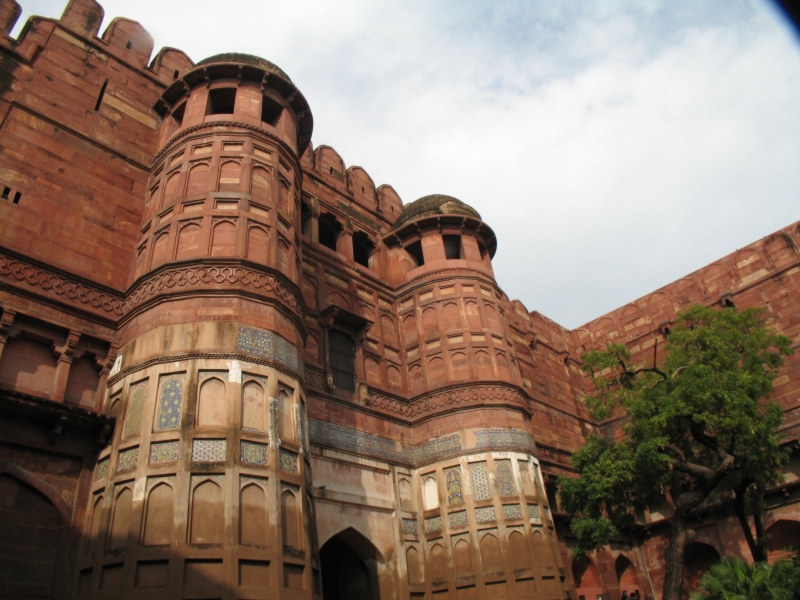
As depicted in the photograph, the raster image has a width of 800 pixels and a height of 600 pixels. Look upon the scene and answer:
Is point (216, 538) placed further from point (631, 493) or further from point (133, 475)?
point (631, 493)

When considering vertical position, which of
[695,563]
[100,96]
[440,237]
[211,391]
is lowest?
[695,563]

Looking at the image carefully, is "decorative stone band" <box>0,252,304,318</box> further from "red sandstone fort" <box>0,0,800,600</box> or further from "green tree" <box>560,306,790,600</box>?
"green tree" <box>560,306,790,600</box>

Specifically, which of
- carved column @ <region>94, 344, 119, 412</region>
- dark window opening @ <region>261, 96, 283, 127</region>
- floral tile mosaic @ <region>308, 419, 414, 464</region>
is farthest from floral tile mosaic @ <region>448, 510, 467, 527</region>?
dark window opening @ <region>261, 96, 283, 127</region>

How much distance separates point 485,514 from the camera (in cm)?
1424

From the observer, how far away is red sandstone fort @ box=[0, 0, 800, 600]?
30.1 feet

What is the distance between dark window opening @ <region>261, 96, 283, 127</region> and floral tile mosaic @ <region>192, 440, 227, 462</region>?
8656 millimetres

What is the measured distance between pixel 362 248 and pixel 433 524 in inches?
355

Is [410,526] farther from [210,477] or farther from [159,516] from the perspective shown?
[159,516]

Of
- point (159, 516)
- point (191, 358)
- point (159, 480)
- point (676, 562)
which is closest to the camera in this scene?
point (159, 516)

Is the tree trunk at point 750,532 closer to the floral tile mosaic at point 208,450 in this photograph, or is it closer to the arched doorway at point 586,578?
A: the arched doorway at point 586,578

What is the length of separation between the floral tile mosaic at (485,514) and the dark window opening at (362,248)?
864 centimetres

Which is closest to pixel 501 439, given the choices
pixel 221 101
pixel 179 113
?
pixel 221 101

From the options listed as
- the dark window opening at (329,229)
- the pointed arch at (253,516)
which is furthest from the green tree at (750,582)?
the dark window opening at (329,229)

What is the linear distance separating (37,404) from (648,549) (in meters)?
20.5
